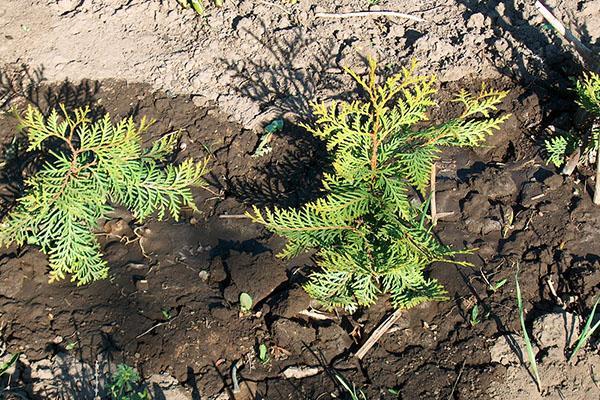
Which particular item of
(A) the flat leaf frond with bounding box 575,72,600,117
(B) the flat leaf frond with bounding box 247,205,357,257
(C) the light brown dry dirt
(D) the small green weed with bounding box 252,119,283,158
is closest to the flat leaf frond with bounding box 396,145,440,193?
(B) the flat leaf frond with bounding box 247,205,357,257

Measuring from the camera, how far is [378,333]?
3.54 m

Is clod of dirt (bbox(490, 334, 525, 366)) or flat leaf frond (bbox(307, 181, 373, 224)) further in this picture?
clod of dirt (bbox(490, 334, 525, 366))

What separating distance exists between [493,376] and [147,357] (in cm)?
168

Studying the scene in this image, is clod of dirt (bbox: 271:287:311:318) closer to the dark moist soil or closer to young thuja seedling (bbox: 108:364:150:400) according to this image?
the dark moist soil

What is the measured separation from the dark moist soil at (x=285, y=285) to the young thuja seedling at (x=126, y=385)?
0.22 ft

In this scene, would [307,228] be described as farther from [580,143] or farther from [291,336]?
[580,143]

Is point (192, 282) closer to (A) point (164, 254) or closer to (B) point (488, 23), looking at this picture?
(A) point (164, 254)

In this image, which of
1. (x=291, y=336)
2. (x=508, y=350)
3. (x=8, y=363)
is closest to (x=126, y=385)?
(x=8, y=363)

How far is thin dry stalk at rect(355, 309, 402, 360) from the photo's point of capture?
3.49 metres

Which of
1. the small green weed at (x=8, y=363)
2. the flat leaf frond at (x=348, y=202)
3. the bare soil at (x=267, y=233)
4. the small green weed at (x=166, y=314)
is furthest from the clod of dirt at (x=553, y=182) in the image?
the small green weed at (x=8, y=363)

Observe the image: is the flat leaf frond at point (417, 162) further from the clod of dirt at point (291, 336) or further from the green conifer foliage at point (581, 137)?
the green conifer foliage at point (581, 137)

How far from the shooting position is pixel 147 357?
345cm

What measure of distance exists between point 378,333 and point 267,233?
2.83 feet

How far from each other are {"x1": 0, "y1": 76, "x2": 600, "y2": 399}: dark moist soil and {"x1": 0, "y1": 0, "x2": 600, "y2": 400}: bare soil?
1cm
